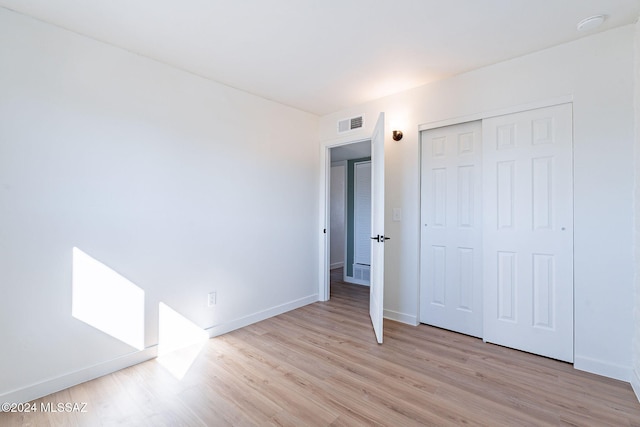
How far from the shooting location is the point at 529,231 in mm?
2434

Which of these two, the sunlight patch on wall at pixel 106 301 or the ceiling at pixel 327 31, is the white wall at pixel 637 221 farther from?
the sunlight patch on wall at pixel 106 301

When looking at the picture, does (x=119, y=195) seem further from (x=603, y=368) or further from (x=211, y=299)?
(x=603, y=368)

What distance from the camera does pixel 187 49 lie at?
2.31 metres

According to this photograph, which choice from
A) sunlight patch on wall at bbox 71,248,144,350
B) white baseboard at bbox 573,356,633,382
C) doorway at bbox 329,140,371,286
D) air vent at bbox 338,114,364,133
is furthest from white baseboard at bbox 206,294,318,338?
white baseboard at bbox 573,356,633,382

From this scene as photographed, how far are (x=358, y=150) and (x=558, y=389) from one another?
368cm

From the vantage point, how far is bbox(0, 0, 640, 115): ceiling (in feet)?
5.97

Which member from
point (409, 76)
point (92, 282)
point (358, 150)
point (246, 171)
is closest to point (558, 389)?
point (409, 76)

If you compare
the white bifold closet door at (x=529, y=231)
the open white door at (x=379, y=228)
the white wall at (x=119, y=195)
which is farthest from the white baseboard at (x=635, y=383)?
the white wall at (x=119, y=195)

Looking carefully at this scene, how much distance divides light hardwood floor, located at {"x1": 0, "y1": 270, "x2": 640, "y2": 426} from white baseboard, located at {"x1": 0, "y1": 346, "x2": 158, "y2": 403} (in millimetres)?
72

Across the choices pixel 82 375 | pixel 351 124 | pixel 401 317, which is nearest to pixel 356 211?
pixel 351 124

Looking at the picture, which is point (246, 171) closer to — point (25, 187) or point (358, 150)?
point (25, 187)

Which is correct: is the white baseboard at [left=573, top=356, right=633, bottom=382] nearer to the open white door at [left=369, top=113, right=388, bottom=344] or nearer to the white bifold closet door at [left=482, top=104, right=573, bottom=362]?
the white bifold closet door at [left=482, top=104, right=573, bottom=362]

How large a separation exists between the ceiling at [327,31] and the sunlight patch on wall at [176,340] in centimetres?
217

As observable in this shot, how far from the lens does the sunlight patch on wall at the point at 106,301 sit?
80.7 inches
